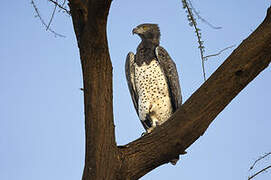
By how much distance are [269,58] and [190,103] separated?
1.90 feet

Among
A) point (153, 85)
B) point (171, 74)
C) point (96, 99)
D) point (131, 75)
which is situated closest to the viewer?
point (96, 99)

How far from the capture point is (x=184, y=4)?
317 centimetres

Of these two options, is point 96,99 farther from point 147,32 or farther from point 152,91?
point 147,32

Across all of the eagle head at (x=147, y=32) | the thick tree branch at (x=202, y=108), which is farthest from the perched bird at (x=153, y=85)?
the thick tree branch at (x=202, y=108)

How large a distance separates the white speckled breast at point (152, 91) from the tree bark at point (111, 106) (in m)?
2.90

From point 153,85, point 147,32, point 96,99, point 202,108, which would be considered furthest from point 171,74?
point 96,99

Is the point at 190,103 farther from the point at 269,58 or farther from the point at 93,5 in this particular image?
the point at 93,5

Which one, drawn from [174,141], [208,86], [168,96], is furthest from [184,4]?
[168,96]

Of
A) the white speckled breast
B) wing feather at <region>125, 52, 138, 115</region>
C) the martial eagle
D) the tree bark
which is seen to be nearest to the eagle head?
the martial eagle

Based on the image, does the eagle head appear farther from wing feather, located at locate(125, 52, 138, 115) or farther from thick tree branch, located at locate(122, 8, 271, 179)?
thick tree branch, located at locate(122, 8, 271, 179)

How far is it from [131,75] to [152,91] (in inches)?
17.7

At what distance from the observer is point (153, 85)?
575 cm

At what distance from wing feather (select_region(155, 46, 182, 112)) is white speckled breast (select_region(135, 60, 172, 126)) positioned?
0.06 meters

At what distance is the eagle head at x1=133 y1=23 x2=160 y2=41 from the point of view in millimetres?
6305
